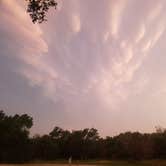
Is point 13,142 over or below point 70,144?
below

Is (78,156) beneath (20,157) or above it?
above

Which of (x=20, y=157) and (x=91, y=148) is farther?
(x=91, y=148)

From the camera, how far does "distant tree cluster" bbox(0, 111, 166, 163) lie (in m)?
98.3

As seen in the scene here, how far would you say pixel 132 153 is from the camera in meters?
99.8

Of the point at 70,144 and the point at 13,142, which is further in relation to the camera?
the point at 70,144

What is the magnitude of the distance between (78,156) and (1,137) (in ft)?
92.1

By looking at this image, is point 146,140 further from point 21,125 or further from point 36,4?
point 36,4

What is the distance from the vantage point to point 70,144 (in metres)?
119

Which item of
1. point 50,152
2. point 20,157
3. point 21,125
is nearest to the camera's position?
point 20,157

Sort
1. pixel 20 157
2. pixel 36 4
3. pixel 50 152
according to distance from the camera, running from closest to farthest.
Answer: pixel 36 4 → pixel 20 157 → pixel 50 152

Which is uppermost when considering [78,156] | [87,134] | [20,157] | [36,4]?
[87,134]

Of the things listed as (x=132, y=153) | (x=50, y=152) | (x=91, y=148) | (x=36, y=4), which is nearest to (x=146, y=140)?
(x=132, y=153)

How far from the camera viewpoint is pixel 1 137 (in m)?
98.7

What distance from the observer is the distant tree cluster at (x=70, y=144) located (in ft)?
323
